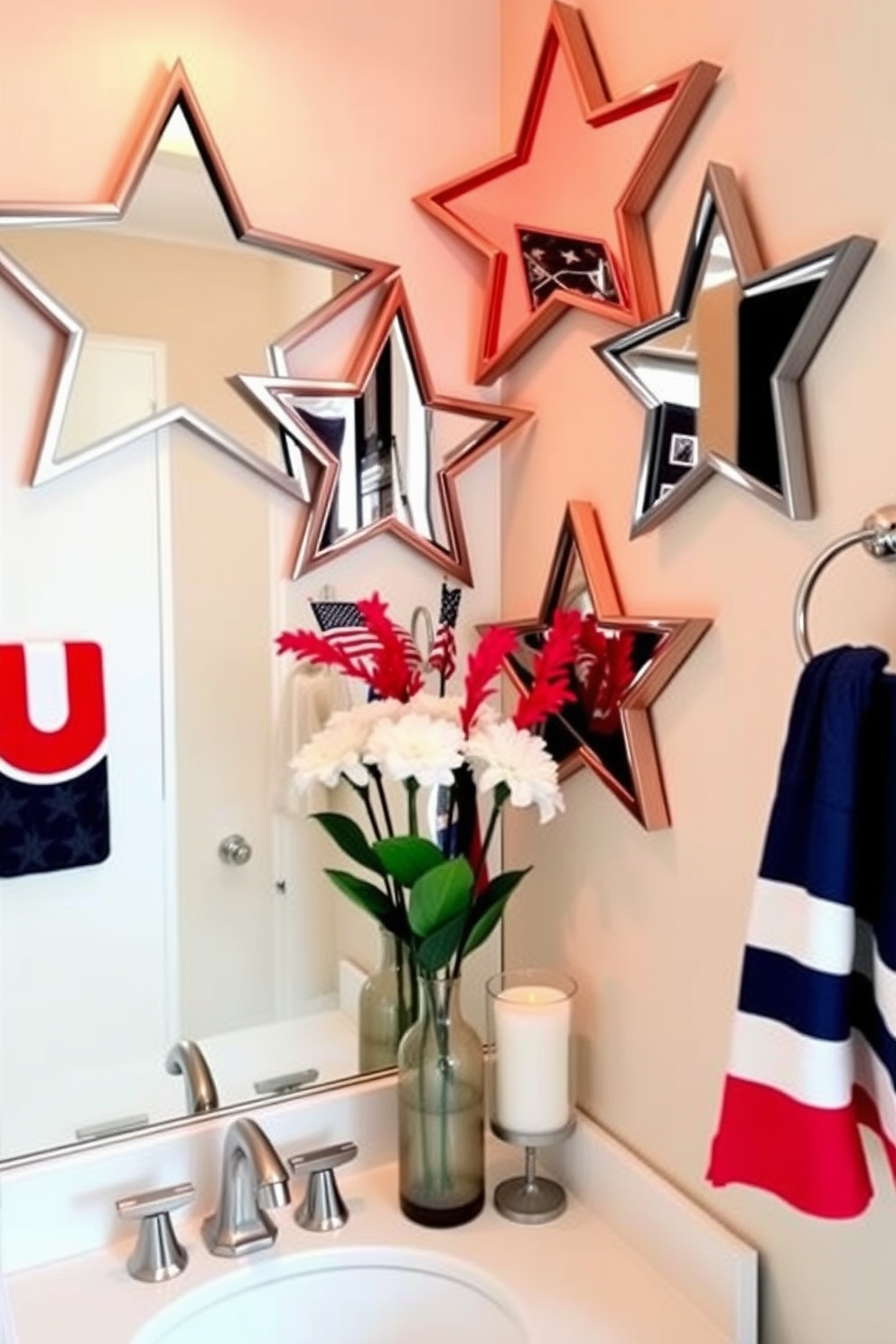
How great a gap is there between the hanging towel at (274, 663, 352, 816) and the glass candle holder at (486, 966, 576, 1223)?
0.35 m

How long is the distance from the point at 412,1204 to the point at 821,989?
65 cm

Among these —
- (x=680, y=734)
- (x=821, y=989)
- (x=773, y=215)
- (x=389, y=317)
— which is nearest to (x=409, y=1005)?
(x=680, y=734)

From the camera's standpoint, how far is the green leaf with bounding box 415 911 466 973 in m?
1.16

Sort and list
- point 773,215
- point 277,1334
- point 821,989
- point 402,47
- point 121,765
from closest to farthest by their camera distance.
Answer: point 821,989 → point 773,215 → point 277,1334 → point 121,765 → point 402,47

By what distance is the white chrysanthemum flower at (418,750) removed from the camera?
1.12 metres

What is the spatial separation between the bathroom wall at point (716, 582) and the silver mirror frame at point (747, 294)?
0.01 meters

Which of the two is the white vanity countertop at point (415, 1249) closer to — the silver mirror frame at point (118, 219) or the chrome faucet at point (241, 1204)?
the chrome faucet at point (241, 1204)

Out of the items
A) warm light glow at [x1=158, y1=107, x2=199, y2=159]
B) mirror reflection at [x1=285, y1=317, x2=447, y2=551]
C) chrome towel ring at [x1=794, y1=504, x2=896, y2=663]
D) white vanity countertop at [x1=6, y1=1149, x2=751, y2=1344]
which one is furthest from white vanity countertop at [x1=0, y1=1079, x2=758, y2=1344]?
warm light glow at [x1=158, y1=107, x2=199, y2=159]

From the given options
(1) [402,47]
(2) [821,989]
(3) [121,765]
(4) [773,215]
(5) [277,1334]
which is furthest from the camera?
(1) [402,47]

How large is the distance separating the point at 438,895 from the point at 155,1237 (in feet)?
1.52

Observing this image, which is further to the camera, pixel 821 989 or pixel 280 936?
pixel 280 936

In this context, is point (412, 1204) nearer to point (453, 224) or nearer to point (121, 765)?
point (121, 765)

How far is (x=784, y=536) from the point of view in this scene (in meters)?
0.98

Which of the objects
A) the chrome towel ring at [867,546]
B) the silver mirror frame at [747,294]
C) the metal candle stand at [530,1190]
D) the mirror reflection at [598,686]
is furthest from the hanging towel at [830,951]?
the metal candle stand at [530,1190]
